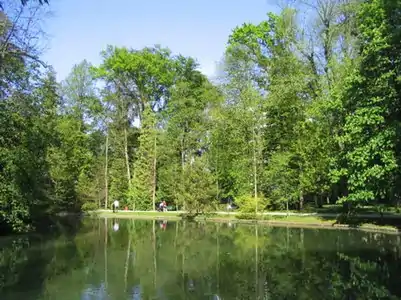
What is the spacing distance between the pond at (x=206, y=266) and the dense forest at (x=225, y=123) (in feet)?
11.5

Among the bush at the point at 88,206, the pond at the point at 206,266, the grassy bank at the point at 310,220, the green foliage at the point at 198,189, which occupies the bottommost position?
the pond at the point at 206,266

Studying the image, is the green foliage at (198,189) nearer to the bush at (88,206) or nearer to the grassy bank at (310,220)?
the grassy bank at (310,220)

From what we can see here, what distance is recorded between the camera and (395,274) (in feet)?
43.6

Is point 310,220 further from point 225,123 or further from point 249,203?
point 225,123

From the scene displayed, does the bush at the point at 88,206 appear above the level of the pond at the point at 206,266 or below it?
above

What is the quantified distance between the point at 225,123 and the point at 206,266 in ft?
83.0

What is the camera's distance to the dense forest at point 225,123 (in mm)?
21469

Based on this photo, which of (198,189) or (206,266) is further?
(198,189)

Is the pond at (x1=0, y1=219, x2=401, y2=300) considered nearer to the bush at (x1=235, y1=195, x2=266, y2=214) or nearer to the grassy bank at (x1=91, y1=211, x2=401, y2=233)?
the grassy bank at (x1=91, y1=211, x2=401, y2=233)

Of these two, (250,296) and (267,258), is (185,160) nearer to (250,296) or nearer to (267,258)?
(267,258)

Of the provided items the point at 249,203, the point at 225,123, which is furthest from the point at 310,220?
the point at 225,123

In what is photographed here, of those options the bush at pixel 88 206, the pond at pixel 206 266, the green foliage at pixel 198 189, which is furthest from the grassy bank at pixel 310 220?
the bush at pixel 88 206

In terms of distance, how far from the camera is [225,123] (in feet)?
131

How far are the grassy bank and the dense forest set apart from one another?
1100mm
